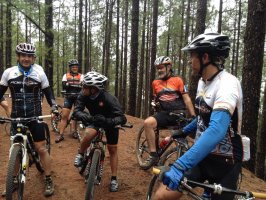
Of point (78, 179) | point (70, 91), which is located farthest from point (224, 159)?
point (70, 91)

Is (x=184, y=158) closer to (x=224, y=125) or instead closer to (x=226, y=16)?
(x=224, y=125)

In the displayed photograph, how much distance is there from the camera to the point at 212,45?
10.5 feet

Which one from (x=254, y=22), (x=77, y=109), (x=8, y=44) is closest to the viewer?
(x=77, y=109)

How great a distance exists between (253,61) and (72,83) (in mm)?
5640

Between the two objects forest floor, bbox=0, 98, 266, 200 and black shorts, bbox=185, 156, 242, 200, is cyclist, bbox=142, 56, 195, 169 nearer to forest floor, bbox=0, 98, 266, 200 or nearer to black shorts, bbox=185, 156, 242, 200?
forest floor, bbox=0, 98, 266, 200

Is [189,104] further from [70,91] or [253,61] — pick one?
[70,91]

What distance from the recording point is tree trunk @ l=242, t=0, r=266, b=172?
7.85 metres

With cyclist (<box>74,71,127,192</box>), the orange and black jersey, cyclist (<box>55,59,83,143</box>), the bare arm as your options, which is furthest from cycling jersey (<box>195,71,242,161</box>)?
cyclist (<box>55,59,83,143</box>)

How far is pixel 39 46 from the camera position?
17656 millimetres

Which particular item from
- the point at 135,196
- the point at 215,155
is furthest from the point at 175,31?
the point at 215,155

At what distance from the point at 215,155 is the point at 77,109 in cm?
299

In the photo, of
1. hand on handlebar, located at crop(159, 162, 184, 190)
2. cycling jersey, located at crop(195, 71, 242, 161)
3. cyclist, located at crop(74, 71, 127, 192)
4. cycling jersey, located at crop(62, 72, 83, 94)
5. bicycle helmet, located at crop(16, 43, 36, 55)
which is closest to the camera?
hand on handlebar, located at crop(159, 162, 184, 190)

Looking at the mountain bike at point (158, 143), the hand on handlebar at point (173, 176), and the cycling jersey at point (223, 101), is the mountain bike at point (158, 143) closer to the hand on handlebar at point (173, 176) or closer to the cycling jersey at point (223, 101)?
the cycling jersey at point (223, 101)

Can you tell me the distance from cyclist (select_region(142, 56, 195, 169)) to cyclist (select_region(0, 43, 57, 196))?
2.15 meters
